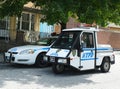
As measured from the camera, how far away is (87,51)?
551 inches

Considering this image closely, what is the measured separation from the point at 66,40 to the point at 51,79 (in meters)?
2.35

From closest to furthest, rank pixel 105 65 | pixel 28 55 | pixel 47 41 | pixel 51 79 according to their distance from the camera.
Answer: pixel 51 79
pixel 28 55
pixel 105 65
pixel 47 41

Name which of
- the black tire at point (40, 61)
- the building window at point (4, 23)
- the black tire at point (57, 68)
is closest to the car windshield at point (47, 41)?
the black tire at point (40, 61)

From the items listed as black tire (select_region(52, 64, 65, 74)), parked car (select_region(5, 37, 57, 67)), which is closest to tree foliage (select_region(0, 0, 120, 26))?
parked car (select_region(5, 37, 57, 67))

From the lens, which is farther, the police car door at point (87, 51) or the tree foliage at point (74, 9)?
the tree foliage at point (74, 9)

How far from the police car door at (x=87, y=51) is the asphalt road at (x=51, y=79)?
0.48m

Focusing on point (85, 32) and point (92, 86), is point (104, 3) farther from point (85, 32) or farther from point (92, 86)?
point (92, 86)

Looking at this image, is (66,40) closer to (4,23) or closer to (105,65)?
(105,65)

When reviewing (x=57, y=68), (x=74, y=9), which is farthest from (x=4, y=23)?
(x=57, y=68)

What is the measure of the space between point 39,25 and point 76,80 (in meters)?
16.8

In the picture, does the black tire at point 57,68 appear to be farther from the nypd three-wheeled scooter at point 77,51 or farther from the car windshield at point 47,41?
the car windshield at point 47,41

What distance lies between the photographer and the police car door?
13.8 meters

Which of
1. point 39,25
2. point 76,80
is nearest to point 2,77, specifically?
point 76,80

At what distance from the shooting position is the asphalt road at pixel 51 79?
11281 millimetres
